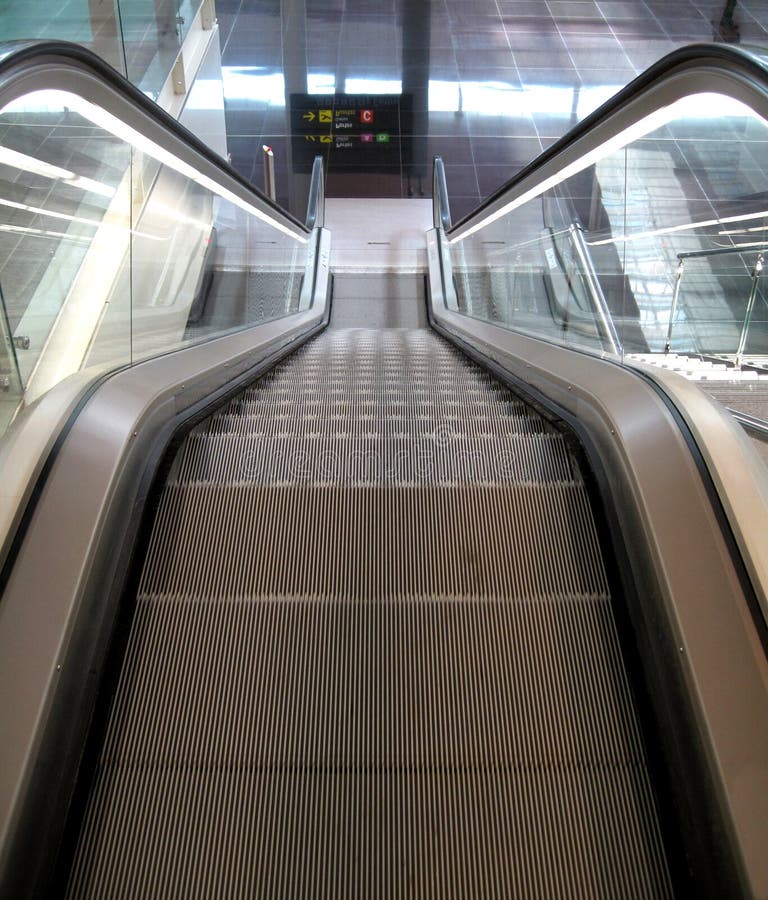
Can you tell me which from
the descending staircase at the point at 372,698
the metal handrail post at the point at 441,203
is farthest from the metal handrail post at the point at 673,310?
the metal handrail post at the point at 441,203

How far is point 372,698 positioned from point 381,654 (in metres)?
0.10

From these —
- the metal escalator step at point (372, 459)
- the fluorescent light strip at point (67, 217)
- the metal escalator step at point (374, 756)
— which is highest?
the fluorescent light strip at point (67, 217)

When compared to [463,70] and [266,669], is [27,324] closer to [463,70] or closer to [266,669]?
[266,669]

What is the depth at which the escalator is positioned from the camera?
1.22m

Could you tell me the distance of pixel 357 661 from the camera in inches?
59.4

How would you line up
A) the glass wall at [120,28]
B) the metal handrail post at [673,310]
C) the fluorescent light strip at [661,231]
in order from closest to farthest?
the fluorescent light strip at [661,231], the metal handrail post at [673,310], the glass wall at [120,28]

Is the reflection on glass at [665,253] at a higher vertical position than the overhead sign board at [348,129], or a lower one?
lower

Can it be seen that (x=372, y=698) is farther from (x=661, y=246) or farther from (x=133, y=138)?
(x=661, y=246)

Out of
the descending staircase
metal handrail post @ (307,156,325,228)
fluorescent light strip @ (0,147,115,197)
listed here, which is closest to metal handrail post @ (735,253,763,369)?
the descending staircase

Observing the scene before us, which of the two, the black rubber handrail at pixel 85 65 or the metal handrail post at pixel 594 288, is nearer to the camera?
the black rubber handrail at pixel 85 65

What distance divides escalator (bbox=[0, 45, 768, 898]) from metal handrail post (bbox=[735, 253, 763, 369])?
1117 mm

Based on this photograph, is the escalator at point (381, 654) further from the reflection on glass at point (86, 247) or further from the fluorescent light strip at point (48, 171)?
the fluorescent light strip at point (48, 171)

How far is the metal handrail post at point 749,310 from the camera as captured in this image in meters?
2.92

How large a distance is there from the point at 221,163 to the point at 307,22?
15.0m
